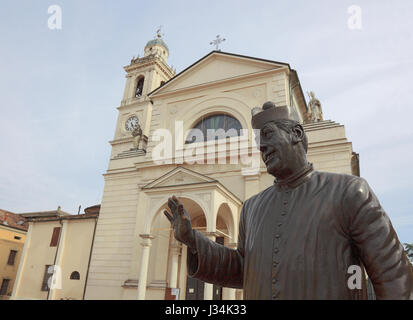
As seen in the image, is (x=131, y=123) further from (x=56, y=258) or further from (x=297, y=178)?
(x=297, y=178)

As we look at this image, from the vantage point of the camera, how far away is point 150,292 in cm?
1349

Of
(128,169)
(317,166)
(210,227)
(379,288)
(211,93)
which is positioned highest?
(211,93)

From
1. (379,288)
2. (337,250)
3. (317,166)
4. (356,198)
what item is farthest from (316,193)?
(317,166)

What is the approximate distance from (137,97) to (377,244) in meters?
28.3

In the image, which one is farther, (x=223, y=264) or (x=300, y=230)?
(x=223, y=264)

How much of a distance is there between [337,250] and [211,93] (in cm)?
1603

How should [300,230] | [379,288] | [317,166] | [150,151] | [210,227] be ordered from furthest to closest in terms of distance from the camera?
[150,151]
[317,166]
[210,227]
[300,230]
[379,288]

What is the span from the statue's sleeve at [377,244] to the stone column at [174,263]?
11843 mm

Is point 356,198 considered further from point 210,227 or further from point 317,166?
point 317,166

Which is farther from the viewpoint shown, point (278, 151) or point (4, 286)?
point (4, 286)

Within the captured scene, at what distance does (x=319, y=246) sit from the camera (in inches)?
60.4

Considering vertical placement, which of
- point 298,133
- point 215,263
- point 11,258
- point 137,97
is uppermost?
point 137,97

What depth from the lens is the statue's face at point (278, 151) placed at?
180 centimetres

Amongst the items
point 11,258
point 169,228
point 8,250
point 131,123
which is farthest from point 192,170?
point 11,258
